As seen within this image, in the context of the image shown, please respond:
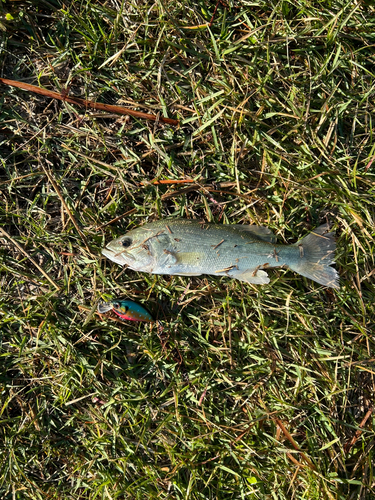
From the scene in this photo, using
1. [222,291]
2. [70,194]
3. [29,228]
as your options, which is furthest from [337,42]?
[29,228]

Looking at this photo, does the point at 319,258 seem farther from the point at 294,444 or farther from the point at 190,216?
the point at 294,444

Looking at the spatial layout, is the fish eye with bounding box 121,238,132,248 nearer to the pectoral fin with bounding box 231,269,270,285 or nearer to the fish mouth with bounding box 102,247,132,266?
the fish mouth with bounding box 102,247,132,266

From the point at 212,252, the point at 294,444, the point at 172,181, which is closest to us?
the point at 212,252

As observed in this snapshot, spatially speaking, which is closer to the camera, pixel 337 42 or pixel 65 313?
pixel 337 42

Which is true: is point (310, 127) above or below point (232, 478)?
above

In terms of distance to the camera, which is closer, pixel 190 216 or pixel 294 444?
pixel 294 444

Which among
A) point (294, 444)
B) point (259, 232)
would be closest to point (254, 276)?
point (259, 232)

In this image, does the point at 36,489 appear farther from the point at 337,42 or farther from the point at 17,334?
the point at 337,42

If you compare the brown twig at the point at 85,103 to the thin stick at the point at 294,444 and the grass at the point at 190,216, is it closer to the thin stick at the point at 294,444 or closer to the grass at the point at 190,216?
the grass at the point at 190,216
